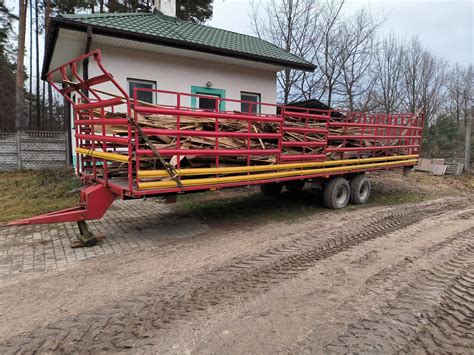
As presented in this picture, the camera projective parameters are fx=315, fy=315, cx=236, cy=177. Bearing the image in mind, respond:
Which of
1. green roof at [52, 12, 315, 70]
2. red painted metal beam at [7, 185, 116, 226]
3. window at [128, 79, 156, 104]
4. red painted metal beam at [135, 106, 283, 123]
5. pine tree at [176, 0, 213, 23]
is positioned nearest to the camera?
red painted metal beam at [135, 106, 283, 123]

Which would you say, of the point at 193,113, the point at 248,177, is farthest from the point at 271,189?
the point at 193,113

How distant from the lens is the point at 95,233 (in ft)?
18.0

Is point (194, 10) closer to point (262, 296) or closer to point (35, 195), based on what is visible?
point (35, 195)

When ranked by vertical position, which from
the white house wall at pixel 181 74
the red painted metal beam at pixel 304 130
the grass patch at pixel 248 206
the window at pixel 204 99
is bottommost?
the grass patch at pixel 248 206

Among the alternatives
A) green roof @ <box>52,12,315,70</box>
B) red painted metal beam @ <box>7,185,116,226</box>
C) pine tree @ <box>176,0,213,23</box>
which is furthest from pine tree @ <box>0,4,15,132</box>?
red painted metal beam @ <box>7,185,116,226</box>

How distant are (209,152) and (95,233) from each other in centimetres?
253

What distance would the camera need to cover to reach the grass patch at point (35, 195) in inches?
267

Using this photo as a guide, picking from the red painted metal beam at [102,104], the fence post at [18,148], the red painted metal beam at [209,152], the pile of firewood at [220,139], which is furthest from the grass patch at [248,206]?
the fence post at [18,148]

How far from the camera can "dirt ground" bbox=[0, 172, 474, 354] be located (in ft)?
8.40

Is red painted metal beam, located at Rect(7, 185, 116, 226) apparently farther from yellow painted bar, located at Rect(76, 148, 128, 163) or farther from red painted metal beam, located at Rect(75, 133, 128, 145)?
red painted metal beam, located at Rect(75, 133, 128, 145)

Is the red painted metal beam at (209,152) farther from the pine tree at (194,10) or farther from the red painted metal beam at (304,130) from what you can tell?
the pine tree at (194,10)

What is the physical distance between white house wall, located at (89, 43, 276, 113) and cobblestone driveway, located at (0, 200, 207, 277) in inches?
161

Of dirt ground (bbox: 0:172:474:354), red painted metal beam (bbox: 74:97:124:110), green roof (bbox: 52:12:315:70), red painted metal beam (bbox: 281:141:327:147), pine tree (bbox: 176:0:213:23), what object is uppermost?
pine tree (bbox: 176:0:213:23)

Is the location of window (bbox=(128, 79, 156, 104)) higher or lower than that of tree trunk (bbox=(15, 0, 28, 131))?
lower
